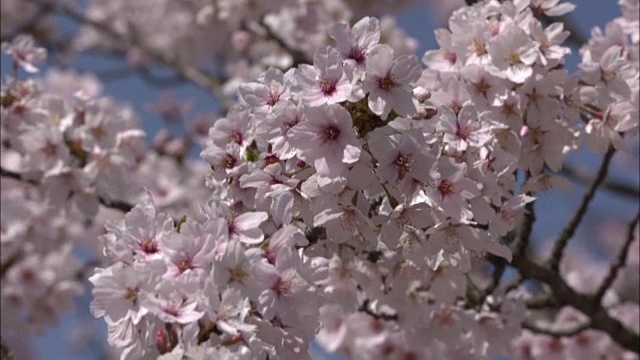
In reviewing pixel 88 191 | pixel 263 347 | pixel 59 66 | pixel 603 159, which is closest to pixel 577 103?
pixel 603 159

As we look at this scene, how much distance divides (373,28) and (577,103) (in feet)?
2.81

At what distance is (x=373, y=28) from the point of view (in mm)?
2312

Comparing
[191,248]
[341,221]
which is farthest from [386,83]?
[191,248]

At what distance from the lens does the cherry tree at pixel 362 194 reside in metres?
2.14

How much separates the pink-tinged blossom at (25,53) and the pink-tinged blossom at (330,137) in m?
1.92

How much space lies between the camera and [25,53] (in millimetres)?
3793

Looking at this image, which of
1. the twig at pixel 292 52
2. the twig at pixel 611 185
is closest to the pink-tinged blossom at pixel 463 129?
the twig at pixel 292 52

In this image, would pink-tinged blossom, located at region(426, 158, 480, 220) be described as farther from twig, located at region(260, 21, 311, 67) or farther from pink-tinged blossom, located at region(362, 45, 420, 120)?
Answer: twig, located at region(260, 21, 311, 67)

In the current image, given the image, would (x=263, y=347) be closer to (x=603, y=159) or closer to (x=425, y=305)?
(x=425, y=305)

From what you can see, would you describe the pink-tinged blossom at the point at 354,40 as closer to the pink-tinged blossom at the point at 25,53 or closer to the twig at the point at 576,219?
the twig at the point at 576,219

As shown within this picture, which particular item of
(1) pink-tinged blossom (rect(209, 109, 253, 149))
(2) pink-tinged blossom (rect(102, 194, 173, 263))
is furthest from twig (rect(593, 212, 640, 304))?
(2) pink-tinged blossom (rect(102, 194, 173, 263))

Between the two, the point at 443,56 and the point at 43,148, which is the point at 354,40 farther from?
the point at 43,148

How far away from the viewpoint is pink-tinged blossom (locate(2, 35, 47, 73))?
12.2 feet

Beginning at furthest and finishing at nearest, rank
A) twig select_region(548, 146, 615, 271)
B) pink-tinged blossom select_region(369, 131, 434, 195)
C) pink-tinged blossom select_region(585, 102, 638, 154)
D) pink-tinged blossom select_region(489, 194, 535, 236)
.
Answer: twig select_region(548, 146, 615, 271)
pink-tinged blossom select_region(585, 102, 638, 154)
pink-tinged blossom select_region(489, 194, 535, 236)
pink-tinged blossom select_region(369, 131, 434, 195)
